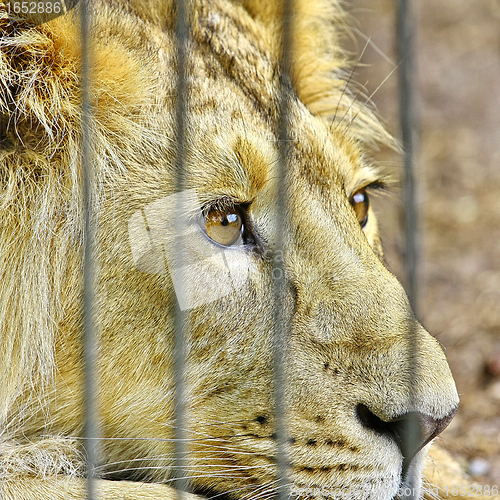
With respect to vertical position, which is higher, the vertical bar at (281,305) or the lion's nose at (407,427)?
the vertical bar at (281,305)

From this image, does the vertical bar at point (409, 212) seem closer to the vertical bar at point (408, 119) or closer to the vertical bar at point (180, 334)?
the vertical bar at point (408, 119)

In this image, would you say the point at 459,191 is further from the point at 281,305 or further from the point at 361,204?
the point at 281,305

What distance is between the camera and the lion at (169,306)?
1.86 m

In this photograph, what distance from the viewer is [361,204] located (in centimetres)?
256

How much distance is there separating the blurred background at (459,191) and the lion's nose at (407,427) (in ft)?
3.31

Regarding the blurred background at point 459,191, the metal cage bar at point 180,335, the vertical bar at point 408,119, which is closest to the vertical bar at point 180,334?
the metal cage bar at point 180,335

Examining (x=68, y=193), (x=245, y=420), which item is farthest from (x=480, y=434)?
(x=68, y=193)

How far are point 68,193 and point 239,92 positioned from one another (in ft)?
1.90

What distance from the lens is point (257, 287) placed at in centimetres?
198

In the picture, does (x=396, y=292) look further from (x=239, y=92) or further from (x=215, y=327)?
(x=239, y=92)

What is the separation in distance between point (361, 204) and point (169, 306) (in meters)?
0.90

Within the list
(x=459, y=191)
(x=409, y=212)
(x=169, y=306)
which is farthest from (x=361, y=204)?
(x=459, y=191)

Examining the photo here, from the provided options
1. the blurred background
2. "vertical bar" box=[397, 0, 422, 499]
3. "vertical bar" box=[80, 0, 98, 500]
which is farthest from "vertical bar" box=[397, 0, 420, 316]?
"vertical bar" box=[80, 0, 98, 500]

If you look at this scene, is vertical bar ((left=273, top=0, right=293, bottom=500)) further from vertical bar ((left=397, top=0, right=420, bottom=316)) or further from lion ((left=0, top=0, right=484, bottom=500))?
vertical bar ((left=397, top=0, right=420, bottom=316))
